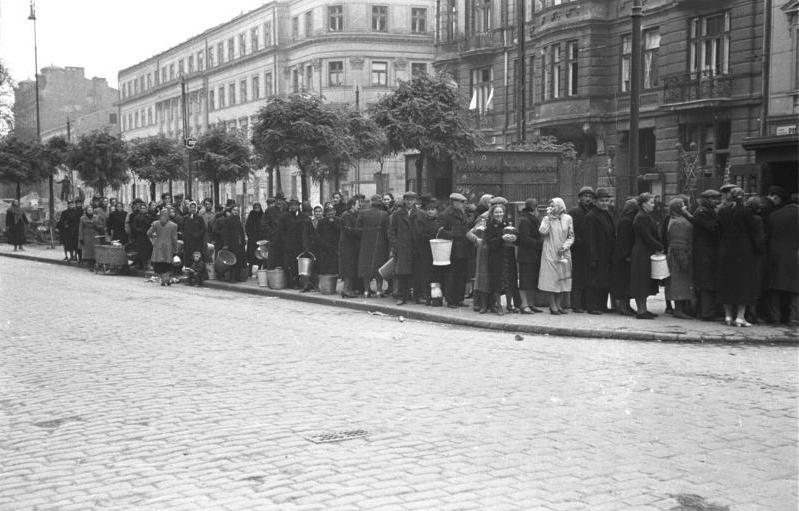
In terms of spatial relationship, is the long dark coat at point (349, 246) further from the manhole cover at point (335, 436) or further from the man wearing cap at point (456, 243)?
the manhole cover at point (335, 436)

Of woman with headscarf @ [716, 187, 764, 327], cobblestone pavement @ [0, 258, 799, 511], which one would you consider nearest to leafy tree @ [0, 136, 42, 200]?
cobblestone pavement @ [0, 258, 799, 511]

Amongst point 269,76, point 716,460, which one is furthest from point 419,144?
point 269,76

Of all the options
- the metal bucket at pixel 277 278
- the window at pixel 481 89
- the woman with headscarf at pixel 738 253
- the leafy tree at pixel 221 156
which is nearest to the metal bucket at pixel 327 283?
the metal bucket at pixel 277 278

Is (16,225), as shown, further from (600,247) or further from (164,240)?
(600,247)

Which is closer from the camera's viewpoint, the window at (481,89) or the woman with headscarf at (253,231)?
the woman with headscarf at (253,231)

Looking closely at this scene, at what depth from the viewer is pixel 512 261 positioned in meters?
15.2

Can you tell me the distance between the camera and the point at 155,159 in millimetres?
48281

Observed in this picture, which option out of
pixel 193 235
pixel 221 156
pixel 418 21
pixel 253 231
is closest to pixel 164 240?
pixel 193 235

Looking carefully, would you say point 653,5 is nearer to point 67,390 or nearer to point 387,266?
point 387,266

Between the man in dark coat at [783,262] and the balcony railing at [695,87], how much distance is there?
1810 centimetres

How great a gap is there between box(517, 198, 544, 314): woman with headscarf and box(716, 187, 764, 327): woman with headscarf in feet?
10.1

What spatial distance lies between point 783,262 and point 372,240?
7832 mm

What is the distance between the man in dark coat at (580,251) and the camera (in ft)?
49.2

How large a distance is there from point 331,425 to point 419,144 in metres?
17.5
